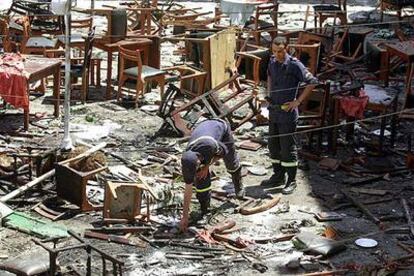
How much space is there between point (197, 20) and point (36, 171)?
8452 mm

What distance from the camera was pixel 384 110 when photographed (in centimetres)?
1261

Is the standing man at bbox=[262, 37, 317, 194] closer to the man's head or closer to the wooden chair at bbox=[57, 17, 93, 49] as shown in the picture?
the man's head

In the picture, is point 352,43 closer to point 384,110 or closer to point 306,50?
point 306,50

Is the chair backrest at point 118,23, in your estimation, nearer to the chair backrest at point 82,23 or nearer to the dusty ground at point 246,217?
the chair backrest at point 82,23

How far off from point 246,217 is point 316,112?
3.15m

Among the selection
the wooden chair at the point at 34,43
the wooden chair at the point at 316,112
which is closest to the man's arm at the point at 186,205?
the wooden chair at the point at 316,112

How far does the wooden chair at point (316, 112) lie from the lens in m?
11.8

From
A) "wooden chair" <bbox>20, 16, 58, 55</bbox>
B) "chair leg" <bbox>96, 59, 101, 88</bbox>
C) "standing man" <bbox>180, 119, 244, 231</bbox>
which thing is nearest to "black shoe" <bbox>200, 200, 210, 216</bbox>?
"standing man" <bbox>180, 119, 244, 231</bbox>

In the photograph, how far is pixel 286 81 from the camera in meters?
10.4

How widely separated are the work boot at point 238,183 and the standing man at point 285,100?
1.95 ft

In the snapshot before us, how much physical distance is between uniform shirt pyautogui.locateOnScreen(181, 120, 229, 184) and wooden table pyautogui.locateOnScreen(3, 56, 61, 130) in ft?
11.9

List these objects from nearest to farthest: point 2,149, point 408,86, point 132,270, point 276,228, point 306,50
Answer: point 132,270 < point 276,228 < point 2,149 < point 408,86 < point 306,50

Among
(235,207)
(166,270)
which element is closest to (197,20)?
(235,207)

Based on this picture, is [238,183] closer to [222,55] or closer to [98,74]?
[222,55]
